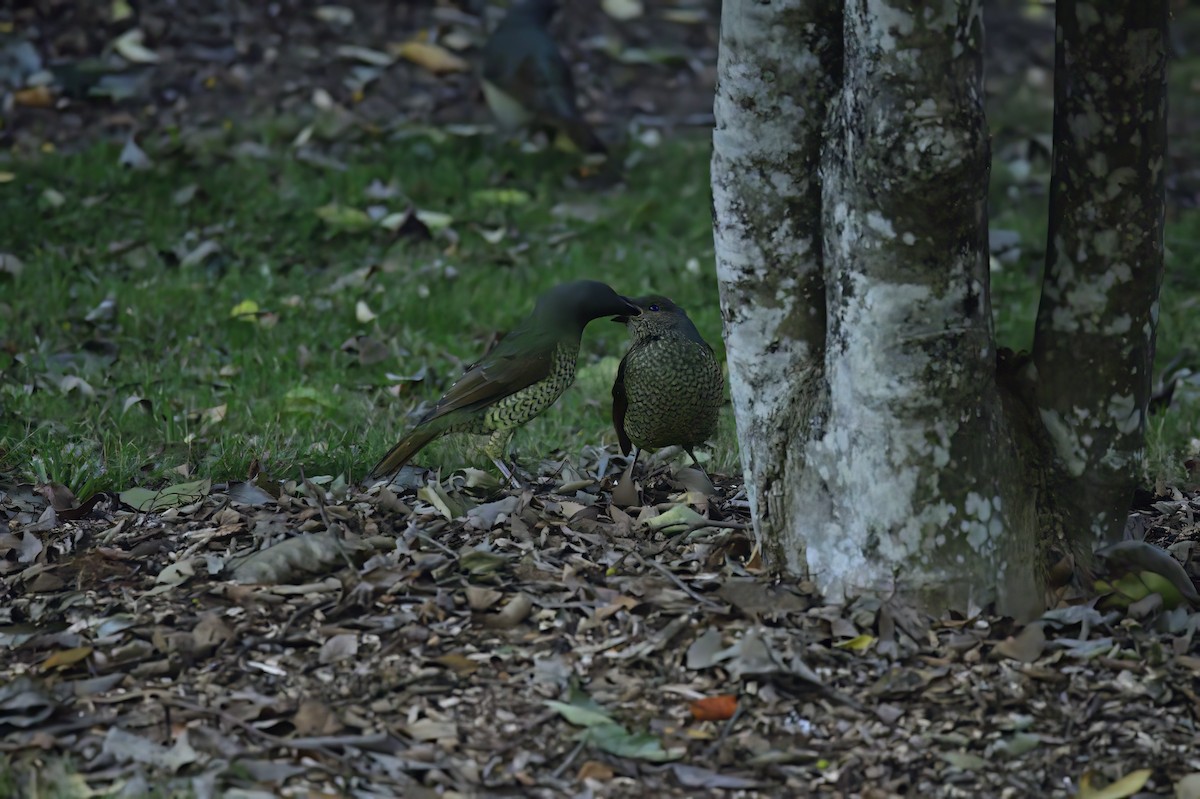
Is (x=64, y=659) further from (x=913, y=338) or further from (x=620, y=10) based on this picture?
(x=620, y=10)

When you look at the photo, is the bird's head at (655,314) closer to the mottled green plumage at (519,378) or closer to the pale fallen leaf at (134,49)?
the mottled green plumage at (519,378)

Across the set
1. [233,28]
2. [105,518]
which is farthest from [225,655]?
[233,28]

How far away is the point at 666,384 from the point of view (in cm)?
478

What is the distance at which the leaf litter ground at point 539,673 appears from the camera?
10.9 ft

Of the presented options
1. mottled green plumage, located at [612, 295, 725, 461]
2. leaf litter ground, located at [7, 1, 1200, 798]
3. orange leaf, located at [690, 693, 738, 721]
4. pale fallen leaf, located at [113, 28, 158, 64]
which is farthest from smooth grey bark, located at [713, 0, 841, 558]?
pale fallen leaf, located at [113, 28, 158, 64]

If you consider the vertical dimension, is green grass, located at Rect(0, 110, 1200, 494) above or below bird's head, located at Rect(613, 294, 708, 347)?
below

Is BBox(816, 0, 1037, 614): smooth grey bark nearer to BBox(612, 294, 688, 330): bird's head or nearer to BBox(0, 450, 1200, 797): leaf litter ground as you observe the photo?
BBox(0, 450, 1200, 797): leaf litter ground

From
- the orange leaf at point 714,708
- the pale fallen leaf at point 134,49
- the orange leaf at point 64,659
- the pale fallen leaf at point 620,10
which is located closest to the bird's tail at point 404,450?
the orange leaf at point 64,659

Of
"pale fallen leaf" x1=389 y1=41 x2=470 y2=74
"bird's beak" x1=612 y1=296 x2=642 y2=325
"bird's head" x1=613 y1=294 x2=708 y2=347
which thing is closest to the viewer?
"bird's head" x1=613 y1=294 x2=708 y2=347

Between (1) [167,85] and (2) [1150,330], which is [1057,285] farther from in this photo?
(1) [167,85]

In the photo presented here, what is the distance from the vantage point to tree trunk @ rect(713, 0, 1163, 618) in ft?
11.6

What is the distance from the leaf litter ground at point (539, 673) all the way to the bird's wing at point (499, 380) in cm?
78

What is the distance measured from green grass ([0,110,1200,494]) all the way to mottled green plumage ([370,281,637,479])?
0.96 feet

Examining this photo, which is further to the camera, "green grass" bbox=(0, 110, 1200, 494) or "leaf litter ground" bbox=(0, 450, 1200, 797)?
"green grass" bbox=(0, 110, 1200, 494)
